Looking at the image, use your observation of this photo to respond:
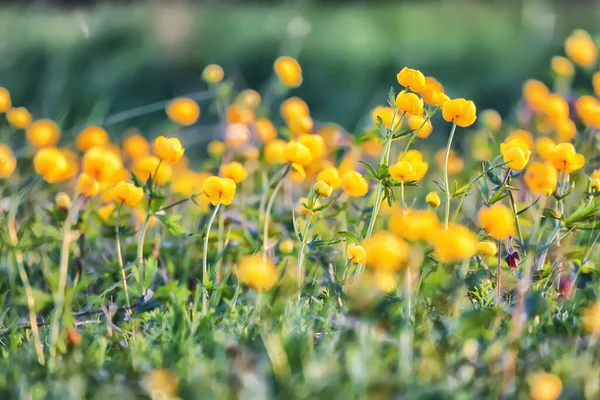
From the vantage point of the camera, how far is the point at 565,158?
1532mm

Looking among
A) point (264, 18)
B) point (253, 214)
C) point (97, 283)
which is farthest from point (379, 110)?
point (264, 18)

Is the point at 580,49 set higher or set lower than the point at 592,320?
higher

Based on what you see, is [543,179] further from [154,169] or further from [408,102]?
[154,169]

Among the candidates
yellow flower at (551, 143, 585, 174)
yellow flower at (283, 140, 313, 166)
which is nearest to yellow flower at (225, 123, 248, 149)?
yellow flower at (283, 140, 313, 166)

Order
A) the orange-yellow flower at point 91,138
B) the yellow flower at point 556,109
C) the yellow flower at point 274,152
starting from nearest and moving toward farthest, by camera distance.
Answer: the yellow flower at point 274,152 < the yellow flower at point 556,109 < the orange-yellow flower at point 91,138

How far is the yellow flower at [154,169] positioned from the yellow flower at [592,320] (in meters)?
0.84

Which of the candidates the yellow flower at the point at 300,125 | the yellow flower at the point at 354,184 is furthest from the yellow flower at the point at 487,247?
the yellow flower at the point at 300,125

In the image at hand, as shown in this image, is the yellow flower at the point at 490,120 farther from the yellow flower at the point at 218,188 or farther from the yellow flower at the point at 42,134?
the yellow flower at the point at 42,134

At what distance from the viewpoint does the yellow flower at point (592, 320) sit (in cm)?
121

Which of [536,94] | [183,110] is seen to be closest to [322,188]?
[183,110]

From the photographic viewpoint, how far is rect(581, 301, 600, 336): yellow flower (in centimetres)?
121

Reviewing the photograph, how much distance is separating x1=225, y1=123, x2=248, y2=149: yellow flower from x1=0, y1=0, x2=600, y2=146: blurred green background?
2.10m

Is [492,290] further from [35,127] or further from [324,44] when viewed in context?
[324,44]

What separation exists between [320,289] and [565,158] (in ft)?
1.79
